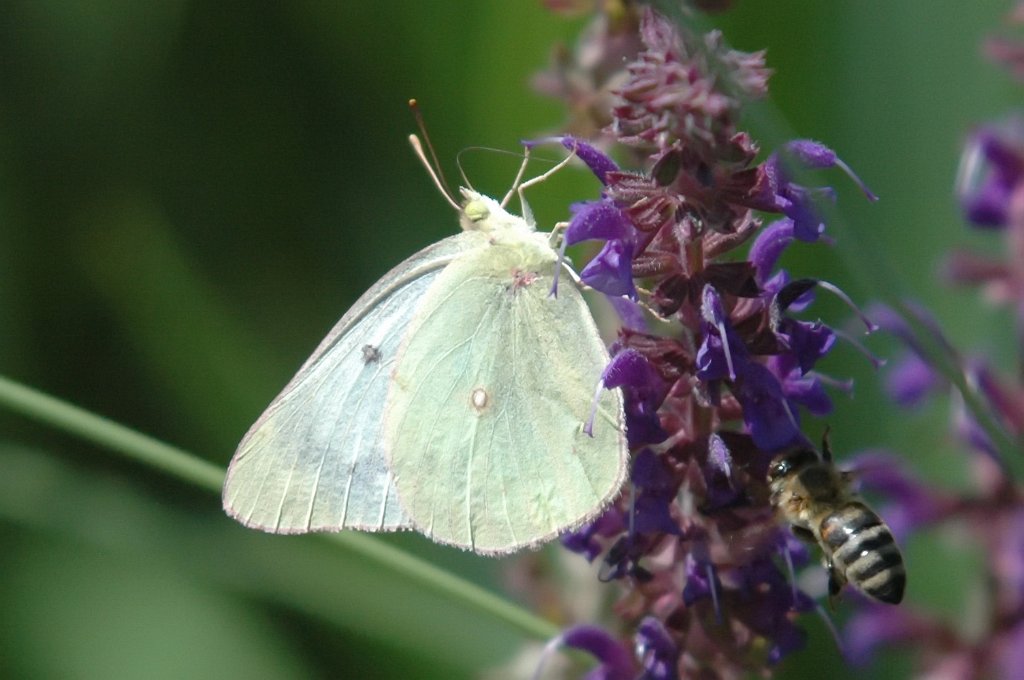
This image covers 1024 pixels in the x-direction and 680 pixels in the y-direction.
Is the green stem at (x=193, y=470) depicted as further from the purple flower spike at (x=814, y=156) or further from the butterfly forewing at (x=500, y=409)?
the purple flower spike at (x=814, y=156)

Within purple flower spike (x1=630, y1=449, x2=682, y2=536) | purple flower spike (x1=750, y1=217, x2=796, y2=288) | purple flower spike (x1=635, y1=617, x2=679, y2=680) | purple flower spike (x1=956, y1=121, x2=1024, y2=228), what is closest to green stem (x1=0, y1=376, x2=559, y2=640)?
purple flower spike (x1=635, y1=617, x2=679, y2=680)

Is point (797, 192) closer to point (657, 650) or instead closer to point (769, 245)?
point (769, 245)

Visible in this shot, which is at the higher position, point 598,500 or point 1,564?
point 598,500

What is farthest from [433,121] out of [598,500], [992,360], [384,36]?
[598,500]

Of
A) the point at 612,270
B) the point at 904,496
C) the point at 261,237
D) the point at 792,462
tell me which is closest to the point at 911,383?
the point at 904,496

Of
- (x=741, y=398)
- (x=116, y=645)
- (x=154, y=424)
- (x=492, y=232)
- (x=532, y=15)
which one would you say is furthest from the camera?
(x=154, y=424)

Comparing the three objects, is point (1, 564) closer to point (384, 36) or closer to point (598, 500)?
point (384, 36)

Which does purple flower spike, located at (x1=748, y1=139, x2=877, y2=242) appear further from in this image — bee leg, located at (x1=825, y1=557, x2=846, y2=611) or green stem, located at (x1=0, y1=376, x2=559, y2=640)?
green stem, located at (x1=0, y1=376, x2=559, y2=640)

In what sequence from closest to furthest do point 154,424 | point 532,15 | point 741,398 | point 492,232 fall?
point 741,398
point 492,232
point 532,15
point 154,424
